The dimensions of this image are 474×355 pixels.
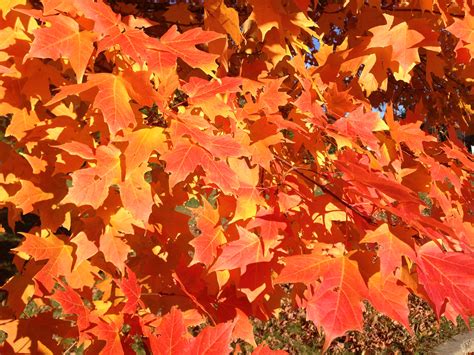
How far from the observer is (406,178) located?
2.09 metres

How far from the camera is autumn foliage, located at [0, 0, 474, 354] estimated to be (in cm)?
136

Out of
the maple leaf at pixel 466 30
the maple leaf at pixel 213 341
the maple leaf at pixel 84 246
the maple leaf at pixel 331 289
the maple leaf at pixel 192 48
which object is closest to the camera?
the maple leaf at pixel 213 341

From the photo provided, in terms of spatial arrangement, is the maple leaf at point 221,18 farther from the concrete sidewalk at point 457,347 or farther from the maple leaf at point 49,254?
the concrete sidewalk at point 457,347

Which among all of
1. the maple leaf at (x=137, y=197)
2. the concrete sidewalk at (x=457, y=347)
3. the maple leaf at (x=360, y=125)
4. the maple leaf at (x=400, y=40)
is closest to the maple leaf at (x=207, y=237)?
the maple leaf at (x=137, y=197)

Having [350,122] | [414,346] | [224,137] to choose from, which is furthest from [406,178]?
[414,346]

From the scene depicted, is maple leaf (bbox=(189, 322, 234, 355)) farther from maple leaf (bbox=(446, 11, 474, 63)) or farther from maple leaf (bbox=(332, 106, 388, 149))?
maple leaf (bbox=(446, 11, 474, 63))

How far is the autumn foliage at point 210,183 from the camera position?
1.36 meters

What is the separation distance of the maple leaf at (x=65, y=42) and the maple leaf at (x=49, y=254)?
716 millimetres

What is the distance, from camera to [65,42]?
1383mm

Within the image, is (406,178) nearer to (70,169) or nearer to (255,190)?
(255,190)

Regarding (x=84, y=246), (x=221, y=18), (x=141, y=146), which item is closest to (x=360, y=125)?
(x=221, y=18)

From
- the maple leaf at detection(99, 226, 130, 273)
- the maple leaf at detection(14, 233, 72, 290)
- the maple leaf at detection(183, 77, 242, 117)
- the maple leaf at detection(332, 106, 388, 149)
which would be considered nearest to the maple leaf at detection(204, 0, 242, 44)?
the maple leaf at detection(183, 77, 242, 117)

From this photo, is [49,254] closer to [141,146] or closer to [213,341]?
[141,146]

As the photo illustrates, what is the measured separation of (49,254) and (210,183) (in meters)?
0.68
